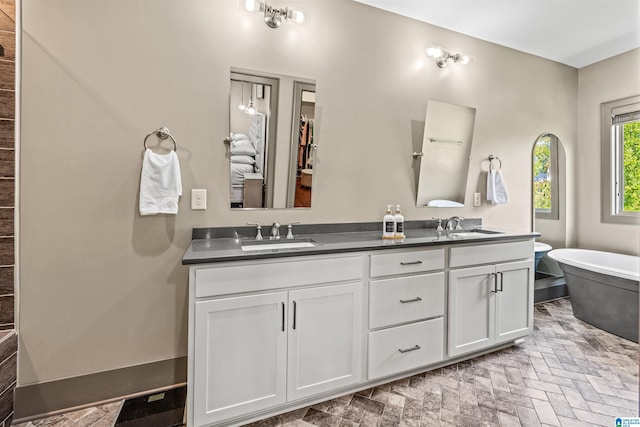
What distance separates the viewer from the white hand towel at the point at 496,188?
108 inches

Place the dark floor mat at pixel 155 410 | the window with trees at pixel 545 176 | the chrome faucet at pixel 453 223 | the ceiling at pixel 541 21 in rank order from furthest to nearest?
the window with trees at pixel 545 176
the chrome faucet at pixel 453 223
the ceiling at pixel 541 21
the dark floor mat at pixel 155 410

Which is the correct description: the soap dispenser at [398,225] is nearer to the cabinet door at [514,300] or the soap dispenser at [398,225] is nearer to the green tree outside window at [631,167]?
the cabinet door at [514,300]

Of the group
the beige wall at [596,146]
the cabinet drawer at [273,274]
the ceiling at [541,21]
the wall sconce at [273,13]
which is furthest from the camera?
the beige wall at [596,146]

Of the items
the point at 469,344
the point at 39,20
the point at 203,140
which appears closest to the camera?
the point at 39,20

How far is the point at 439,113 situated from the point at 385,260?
149 cm

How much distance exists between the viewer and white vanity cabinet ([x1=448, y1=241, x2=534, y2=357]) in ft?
6.34

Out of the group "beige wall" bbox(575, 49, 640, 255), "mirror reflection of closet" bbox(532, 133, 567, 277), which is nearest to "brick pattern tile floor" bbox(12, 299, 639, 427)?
"mirror reflection of closet" bbox(532, 133, 567, 277)

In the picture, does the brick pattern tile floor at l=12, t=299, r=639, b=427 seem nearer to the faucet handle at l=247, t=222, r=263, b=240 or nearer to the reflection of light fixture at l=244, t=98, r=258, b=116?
the faucet handle at l=247, t=222, r=263, b=240

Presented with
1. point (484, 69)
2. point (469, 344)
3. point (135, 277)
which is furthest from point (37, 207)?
point (484, 69)

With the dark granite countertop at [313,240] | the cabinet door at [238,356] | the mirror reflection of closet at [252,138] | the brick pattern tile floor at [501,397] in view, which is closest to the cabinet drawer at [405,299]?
the dark granite countertop at [313,240]

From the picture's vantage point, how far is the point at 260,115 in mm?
1914

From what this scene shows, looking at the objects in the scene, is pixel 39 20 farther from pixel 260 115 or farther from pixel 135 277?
pixel 135 277

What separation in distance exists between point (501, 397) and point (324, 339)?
3.61 feet

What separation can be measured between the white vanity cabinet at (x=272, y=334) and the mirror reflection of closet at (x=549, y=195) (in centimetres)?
264
